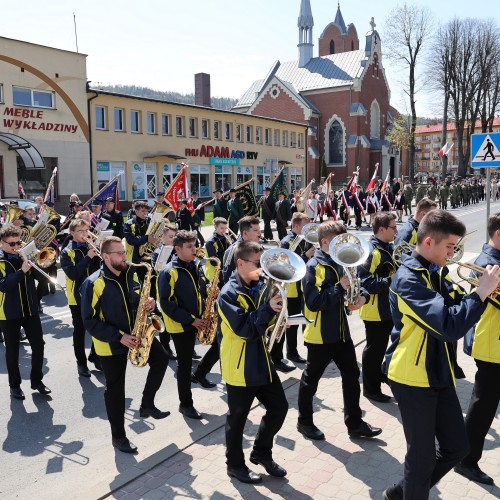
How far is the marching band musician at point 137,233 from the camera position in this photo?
31.8ft

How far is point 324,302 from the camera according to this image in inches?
188

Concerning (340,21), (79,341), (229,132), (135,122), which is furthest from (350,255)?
(340,21)

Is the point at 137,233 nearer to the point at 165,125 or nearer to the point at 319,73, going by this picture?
the point at 165,125

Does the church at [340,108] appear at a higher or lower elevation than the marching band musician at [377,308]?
higher

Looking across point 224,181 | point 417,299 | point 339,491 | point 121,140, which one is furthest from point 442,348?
point 224,181

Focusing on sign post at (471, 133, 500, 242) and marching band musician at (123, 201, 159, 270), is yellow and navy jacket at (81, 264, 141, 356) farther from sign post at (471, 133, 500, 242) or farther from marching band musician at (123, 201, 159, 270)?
sign post at (471, 133, 500, 242)

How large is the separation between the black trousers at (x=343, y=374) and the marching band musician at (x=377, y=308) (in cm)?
81

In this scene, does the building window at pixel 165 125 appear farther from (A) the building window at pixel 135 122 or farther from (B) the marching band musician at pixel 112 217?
(B) the marching band musician at pixel 112 217

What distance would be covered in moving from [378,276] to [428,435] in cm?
245

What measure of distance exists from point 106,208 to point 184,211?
4534mm

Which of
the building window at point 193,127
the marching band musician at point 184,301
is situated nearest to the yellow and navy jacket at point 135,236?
the marching band musician at point 184,301

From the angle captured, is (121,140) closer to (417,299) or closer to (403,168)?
(417,299)

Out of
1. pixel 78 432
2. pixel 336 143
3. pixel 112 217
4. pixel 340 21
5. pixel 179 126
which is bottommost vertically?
pixel 78 432

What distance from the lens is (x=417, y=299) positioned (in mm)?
3322
